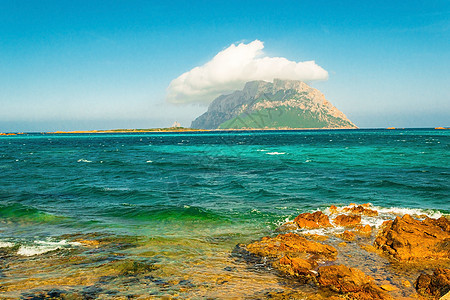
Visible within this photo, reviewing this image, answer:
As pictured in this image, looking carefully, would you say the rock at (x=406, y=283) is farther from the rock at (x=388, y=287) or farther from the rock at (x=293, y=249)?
the rock at (x=293, y=249)

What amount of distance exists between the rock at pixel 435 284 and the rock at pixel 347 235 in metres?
4.63

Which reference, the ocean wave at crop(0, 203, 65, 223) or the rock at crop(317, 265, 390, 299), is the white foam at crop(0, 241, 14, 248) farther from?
the rock at crop(317, 265, 390, 299)

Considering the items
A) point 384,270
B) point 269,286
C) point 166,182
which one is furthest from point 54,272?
point 166,182

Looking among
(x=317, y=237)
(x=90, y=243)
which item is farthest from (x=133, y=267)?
(x=317, y=237)

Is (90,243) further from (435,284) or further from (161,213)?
(435,284)

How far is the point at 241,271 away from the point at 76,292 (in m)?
5.42

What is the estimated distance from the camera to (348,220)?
16062 mm

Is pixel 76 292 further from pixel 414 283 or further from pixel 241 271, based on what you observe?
pixel 414 283

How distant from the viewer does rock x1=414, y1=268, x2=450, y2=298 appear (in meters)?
8.30

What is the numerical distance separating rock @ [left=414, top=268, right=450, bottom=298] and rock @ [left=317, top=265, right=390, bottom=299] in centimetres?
131

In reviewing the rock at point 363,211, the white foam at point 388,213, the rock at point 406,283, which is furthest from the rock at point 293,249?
the rock at point 363,211

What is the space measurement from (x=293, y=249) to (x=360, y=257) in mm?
2654

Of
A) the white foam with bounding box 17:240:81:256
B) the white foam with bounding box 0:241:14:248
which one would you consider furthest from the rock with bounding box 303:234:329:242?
the white foam with bounding box 0:241:14:248

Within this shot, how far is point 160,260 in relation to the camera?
37.7 feet
